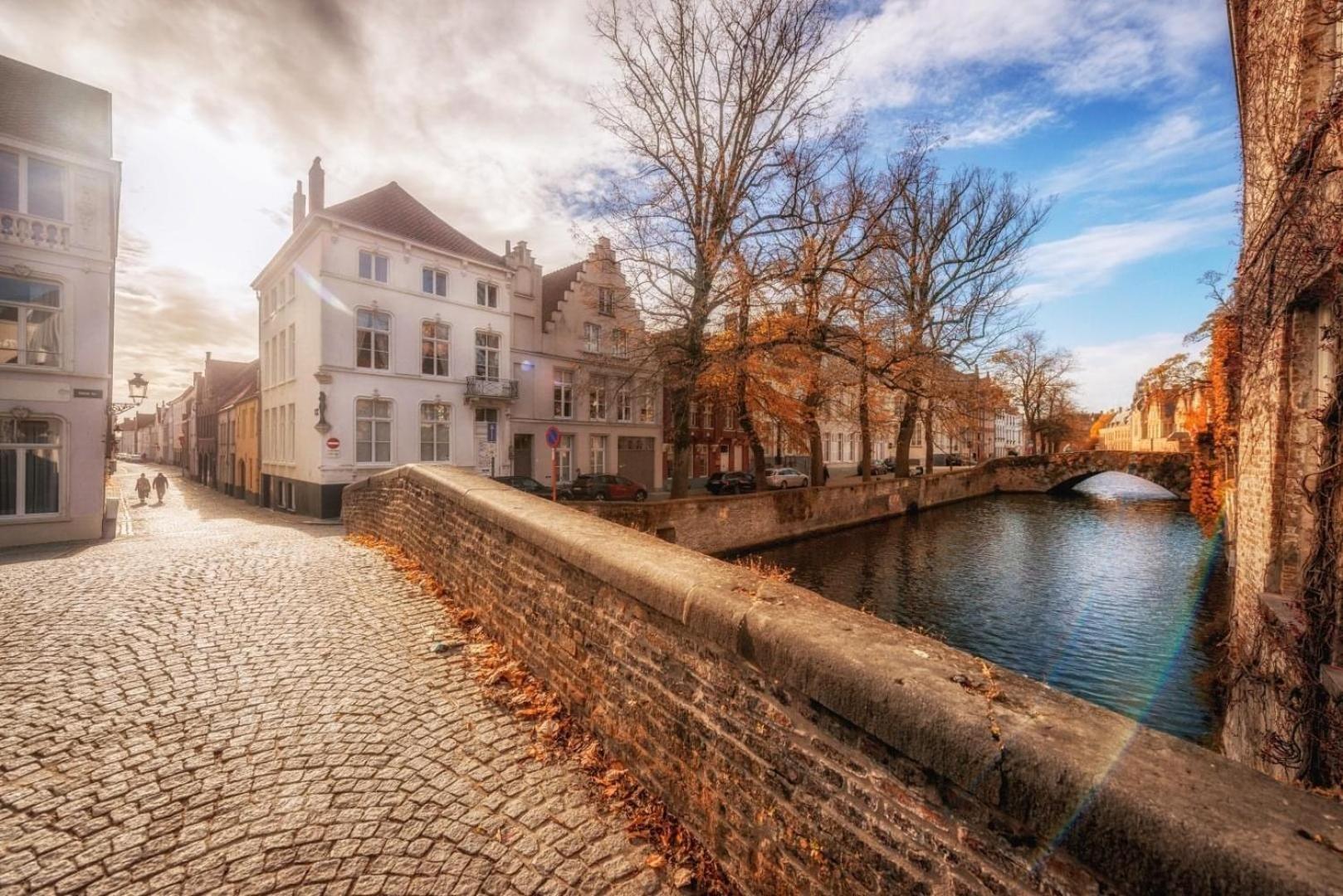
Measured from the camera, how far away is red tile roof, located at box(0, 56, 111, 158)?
39.3ft

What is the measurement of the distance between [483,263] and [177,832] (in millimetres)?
22227

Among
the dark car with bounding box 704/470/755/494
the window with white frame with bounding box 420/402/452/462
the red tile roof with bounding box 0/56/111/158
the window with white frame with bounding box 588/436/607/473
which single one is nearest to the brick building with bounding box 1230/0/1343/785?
the red tile roof with bounding box 0/56/111/158

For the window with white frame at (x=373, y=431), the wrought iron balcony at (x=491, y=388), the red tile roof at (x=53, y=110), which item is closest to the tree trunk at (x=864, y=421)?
the wrought iron balcony at (x=491, y=388)

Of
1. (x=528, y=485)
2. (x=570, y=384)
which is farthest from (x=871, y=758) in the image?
(x=570, y=384)

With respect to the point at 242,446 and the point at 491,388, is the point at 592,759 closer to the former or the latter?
the point at 491,388

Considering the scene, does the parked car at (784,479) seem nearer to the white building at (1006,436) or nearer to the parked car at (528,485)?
the parked car at (528,485)

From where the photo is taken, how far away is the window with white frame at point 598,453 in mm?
27375

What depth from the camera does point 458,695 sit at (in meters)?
4.21

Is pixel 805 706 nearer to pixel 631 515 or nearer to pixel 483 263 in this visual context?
pixel 631 515

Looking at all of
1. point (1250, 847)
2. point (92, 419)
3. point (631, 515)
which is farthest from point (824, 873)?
point (92, 419)

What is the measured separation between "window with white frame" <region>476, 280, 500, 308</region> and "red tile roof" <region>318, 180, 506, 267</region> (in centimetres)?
91

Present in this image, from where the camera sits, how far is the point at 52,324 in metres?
11.9

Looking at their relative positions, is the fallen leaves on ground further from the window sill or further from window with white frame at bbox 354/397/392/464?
window with white frame at bbox 354/397/392/464

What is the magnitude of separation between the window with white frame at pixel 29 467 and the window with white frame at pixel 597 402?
17909 millimetres
